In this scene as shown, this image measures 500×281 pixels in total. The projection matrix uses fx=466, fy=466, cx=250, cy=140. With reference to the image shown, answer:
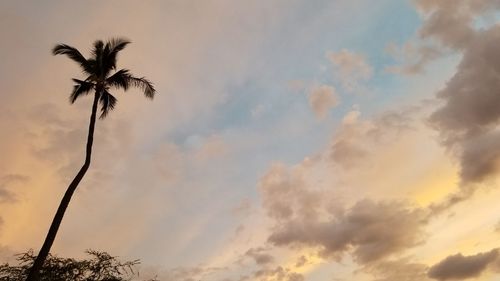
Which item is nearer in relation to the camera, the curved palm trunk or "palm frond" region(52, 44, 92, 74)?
the curved palm trunk

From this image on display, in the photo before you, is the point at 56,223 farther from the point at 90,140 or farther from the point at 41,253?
the point at 90,140

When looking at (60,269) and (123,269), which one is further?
(123,269)

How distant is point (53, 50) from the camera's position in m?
31.5

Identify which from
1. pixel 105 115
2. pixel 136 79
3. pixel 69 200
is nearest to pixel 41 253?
pixel 69 200

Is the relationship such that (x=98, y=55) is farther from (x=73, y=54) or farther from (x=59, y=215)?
(x=59, y=215)

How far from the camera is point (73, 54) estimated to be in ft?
105

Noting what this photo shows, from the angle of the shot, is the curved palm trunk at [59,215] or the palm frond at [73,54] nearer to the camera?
the curved palm trunk at [59,215]

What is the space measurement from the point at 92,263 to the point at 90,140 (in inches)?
434

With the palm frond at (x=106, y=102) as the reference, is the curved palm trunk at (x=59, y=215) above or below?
below

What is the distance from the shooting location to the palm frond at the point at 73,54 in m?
31.7

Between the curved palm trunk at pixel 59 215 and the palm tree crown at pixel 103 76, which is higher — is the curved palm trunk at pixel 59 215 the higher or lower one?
the lower one

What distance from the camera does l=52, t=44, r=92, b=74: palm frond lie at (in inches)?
1246

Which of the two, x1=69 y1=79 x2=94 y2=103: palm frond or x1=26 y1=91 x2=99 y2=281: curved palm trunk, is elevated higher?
x1=69 y1=79 x2=94 y2=103: palm frond

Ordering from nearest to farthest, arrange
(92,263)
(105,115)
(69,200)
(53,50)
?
(69,200) < (53,50) < (105,115) < (92,263)
